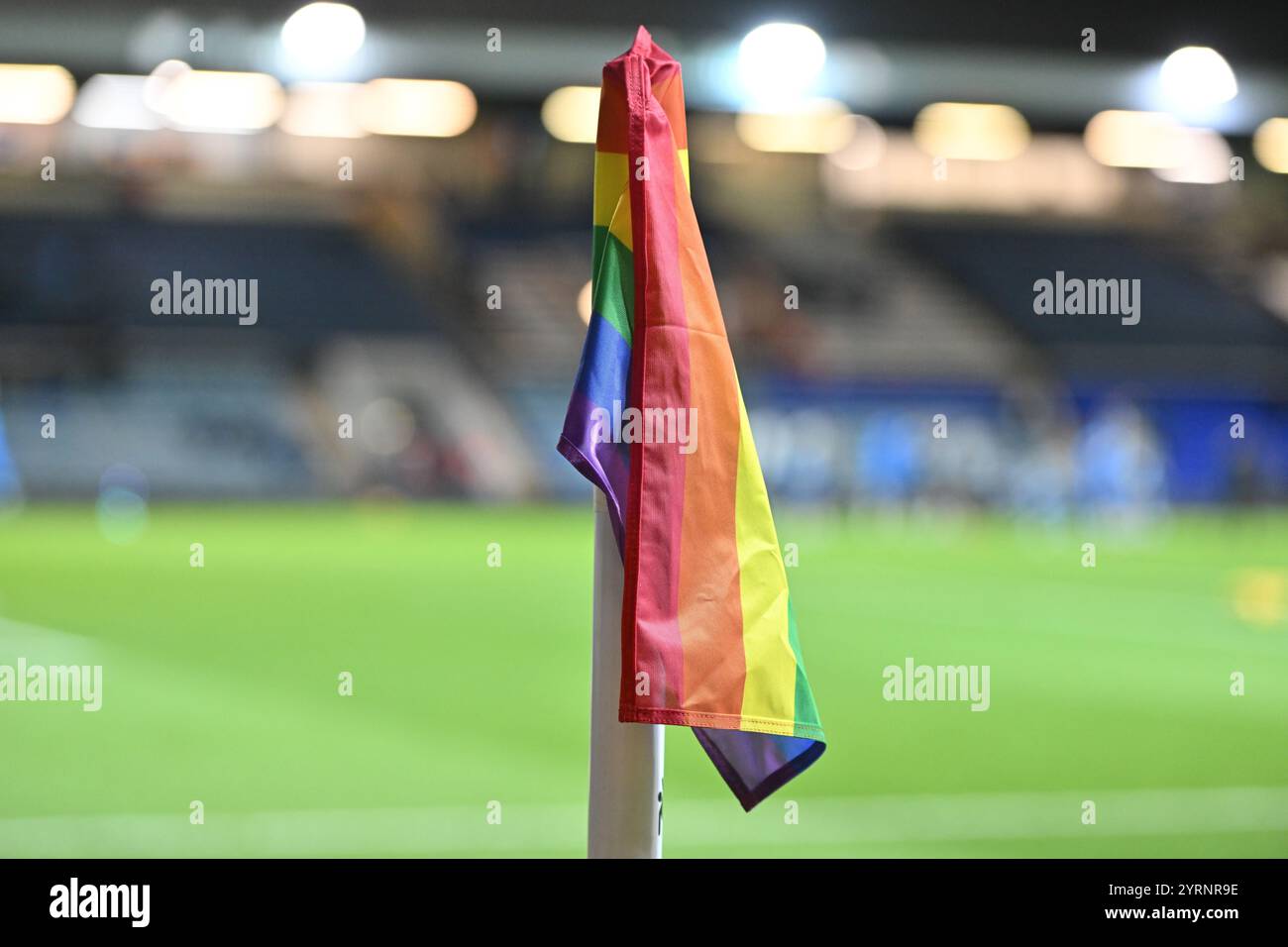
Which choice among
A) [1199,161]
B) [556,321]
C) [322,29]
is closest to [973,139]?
[1199,161]

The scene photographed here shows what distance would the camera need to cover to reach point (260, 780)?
4.61 metres

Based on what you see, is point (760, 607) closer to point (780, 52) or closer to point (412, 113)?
point (780, 52)

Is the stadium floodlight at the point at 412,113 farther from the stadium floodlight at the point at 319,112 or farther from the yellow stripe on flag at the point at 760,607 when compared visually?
the yellow stripe on flag at the point at 760,607

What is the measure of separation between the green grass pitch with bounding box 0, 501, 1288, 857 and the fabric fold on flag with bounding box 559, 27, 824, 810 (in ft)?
6.41

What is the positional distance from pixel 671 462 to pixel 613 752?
44 centimetres

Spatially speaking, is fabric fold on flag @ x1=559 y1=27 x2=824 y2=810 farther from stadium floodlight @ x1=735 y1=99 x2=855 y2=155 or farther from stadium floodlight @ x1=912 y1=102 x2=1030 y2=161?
stadium floodlight @ x1=735 y1=99 x2=855 y2=155

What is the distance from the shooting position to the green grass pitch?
4070 mm

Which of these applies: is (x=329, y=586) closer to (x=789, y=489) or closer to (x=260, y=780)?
(x=260, y=780)

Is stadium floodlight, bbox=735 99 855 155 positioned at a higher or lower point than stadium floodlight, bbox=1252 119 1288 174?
higher

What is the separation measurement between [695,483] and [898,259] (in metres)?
24.0

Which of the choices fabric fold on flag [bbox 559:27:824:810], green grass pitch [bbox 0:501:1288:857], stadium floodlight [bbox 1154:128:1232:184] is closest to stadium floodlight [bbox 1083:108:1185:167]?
stadium floodlight [bbox 1154:128:1232:184]

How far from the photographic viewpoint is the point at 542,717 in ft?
19.2

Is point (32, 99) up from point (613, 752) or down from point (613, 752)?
up
